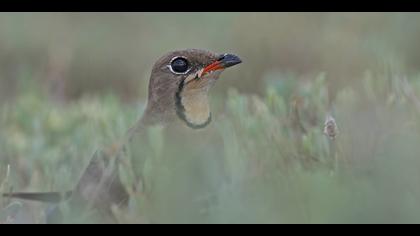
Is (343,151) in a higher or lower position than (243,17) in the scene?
lower

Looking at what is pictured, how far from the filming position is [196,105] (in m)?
4.65

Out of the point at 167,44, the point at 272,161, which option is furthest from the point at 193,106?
the point at 167,44

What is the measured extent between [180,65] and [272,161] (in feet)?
3.98

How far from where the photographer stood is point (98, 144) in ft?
17.9

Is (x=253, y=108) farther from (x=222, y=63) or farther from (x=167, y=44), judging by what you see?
(x=167, y=44)

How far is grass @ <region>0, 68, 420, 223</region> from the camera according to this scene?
2932mm

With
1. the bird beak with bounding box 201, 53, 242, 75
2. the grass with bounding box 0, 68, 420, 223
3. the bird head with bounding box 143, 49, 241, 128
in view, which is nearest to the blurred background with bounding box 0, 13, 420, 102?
the grass with bounding box 0, 68, 420, 223

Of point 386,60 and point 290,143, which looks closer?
point 290,143

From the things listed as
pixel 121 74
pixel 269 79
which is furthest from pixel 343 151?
pixel 121 74

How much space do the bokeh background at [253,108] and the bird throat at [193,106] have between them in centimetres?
13

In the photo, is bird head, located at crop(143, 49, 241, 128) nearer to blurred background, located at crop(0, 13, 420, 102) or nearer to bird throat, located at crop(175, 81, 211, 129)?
bird throat, located at crop(175, 81, 211, 129)

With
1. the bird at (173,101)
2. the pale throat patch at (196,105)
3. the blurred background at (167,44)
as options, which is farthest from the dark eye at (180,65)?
the blurred background at (167,44)
